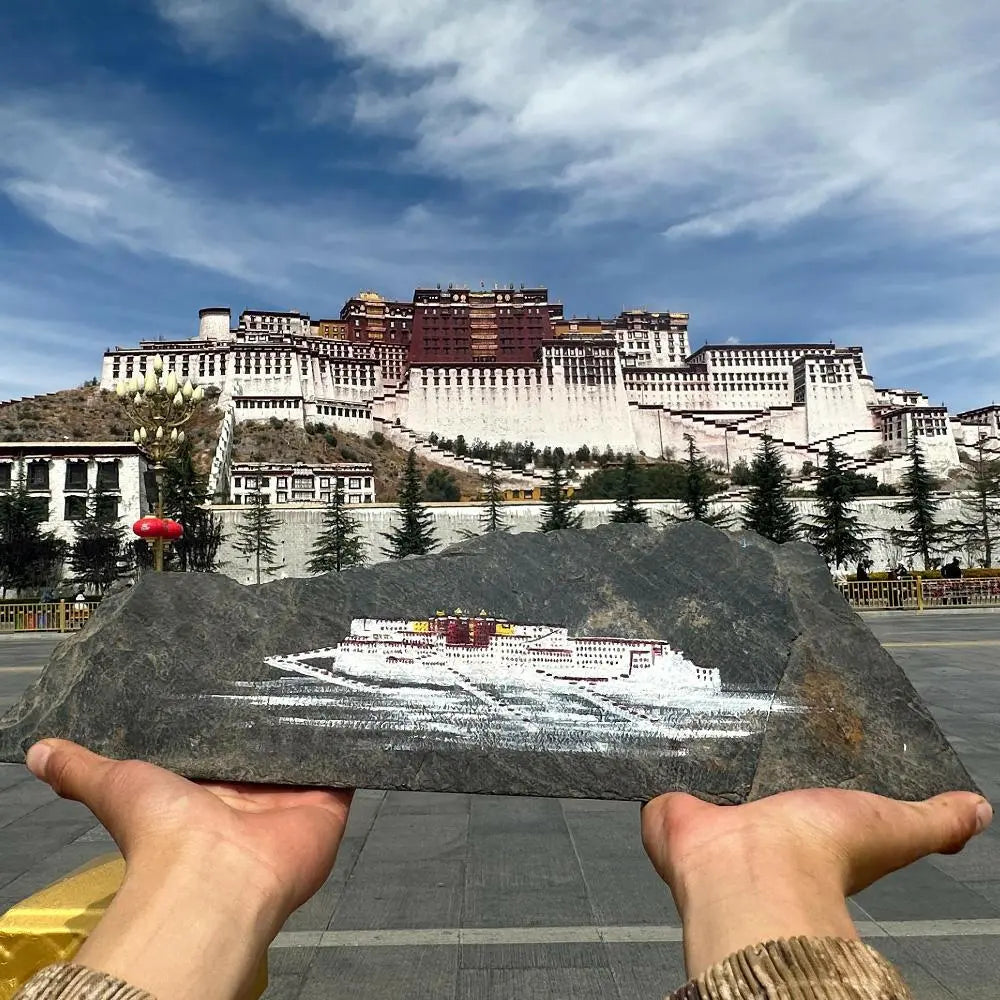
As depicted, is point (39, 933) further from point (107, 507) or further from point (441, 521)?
point (441, 521)

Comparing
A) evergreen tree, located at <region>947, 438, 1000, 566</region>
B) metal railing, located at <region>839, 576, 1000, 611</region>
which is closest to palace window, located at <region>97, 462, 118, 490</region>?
metal railing, located at <region>839, 576, 1000, 611</region>

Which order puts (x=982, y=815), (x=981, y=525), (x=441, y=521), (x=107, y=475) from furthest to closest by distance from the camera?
(x=441, y=521) → (x=981, y=525) → (x=107, y=475) → (x=982, y=815)

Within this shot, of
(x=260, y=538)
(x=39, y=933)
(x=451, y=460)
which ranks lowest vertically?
(x=39, y=933)

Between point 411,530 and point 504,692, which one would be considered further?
point 411,530

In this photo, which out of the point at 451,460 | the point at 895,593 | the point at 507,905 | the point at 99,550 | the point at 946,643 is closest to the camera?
the point at 507,905

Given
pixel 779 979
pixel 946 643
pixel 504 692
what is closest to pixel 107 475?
pixel 946 643

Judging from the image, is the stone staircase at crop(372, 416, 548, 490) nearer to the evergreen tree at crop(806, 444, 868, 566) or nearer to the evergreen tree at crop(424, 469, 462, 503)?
the evergreen tree at crop(424, 469, 462, 503)

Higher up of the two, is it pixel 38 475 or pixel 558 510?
pixel 38 475
